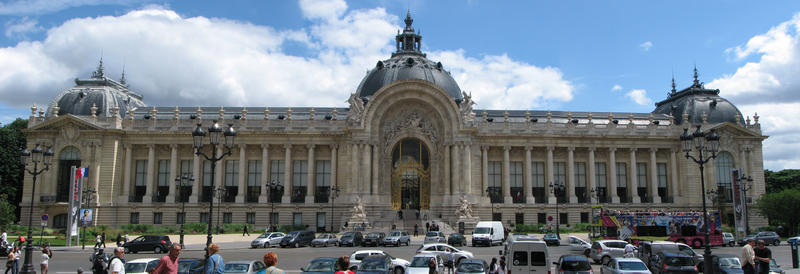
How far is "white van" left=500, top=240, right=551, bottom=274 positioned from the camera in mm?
21641

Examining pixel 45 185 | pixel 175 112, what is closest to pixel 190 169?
pixel 175 112

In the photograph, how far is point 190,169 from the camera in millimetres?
61469

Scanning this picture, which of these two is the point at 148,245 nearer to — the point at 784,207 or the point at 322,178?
the point at 322,178

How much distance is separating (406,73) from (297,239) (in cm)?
2648

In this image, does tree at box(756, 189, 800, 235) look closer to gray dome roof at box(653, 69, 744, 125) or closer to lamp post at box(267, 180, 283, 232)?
gray dome roof at box(653, 69, 744, 125)

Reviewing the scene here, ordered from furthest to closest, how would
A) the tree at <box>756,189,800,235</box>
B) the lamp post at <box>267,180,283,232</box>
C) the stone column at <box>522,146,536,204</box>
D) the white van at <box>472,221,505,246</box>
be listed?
the stone column at <box>522,146,536,204</box>
the lamp post at <box>267,180,283,232</box>
the tree at <box>756,189,800,235</box>
the white van at <box>472,221,505,246</box>

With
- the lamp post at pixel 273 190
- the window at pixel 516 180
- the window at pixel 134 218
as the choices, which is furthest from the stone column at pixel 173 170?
the window at pixel 516 180

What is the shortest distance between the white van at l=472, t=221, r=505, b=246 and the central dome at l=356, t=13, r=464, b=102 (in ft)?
69.7

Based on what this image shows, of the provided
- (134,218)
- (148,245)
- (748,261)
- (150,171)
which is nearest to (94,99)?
(150,171)

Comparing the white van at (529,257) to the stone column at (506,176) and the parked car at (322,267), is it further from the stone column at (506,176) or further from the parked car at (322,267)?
the stone column at (506,176)

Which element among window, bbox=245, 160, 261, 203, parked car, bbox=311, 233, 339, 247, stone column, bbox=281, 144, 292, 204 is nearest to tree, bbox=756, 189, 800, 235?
→ parked car, bbox=311, 233, 339, 247

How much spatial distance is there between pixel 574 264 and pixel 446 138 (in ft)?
125

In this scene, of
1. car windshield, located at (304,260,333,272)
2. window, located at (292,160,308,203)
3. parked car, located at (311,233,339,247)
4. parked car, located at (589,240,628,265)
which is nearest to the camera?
car windshield, located at (304,260,333,272)

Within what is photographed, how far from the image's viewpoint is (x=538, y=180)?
62.7 meters
